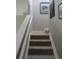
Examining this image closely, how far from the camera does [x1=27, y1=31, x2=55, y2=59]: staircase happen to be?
424cm

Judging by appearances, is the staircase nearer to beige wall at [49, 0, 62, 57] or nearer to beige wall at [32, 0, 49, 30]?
beige wall at [49, 0, 62, 57]

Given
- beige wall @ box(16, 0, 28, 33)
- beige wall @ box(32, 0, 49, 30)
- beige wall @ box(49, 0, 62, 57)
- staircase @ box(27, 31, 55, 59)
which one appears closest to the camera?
beige wall @ box(49, 0, 62, 57)

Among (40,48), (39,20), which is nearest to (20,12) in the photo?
(40,48)

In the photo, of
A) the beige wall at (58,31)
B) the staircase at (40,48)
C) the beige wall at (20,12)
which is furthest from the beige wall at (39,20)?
the beige wall at (58,31)

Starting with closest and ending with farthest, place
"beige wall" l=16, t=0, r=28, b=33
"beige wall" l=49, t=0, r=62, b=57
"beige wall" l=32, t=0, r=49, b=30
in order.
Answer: "beige wall" l=49, t=0, r=62, b=57, "beige wall" l=16, t=0, r=28, b=33, "beige wall" l=32, t=0, r=49, b=30

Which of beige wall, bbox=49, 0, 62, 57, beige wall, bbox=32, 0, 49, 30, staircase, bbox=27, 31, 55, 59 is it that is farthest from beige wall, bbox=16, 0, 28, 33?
beige wall, bbox=32, 0, 49, 30
